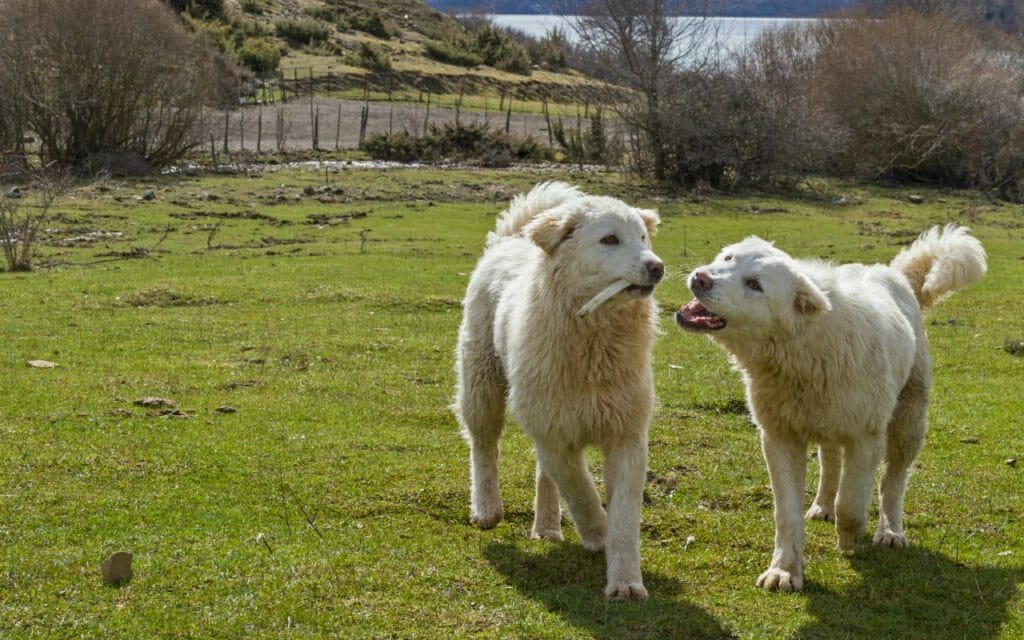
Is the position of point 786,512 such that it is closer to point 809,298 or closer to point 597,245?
point 809,298

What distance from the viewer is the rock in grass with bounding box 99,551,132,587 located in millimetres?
6722

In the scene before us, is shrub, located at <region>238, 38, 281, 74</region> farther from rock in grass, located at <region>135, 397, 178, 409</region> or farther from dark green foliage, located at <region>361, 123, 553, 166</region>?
rock in grass, located at <region>135, 397, 178, 409</region>

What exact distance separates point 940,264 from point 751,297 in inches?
100

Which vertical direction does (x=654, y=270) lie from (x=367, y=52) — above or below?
below

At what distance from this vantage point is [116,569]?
6734 mm

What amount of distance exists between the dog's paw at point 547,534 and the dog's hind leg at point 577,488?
0.35 metres

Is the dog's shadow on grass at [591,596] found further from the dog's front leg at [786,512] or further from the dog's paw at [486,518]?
the dog's front leg at [786,512]

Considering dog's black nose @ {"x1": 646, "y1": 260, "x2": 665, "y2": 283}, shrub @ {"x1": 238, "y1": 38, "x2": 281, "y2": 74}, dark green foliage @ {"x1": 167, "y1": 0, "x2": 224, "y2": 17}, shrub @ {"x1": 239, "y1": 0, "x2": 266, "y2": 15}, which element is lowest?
dog's black nose @ {"x1": 646, "y1": 260, "x2": 665, "y2": 283}

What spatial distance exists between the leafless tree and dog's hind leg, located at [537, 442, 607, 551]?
3403 cm

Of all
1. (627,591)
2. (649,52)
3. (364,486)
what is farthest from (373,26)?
(627,591)

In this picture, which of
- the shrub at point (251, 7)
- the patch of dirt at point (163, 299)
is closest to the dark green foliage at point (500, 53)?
the shrub at point (251, 7)

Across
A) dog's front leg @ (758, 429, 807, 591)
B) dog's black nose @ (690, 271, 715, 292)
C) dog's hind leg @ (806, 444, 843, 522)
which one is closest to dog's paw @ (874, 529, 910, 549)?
dog's hind leg @ (806, 444, 843, 522)

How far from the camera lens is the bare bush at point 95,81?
3569 centimetres

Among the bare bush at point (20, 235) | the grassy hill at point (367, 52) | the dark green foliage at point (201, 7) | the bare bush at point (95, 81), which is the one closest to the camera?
the bare bush at point (20, 235)
